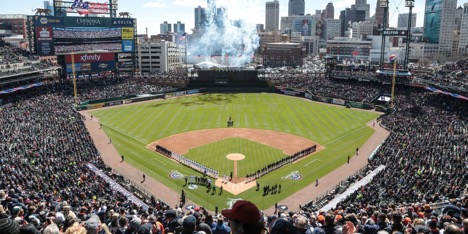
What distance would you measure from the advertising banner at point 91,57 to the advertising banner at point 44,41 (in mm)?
3751

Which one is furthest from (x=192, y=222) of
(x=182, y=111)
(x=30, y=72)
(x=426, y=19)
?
(x=426, y=19)

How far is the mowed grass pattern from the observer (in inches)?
1583

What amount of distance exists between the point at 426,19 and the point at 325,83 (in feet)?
456

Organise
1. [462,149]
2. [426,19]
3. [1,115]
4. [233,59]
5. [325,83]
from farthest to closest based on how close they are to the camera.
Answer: [426,19] → [233,59] → [325,83] → [1,115] → [462,149]

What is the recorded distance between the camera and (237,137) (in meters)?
52.3

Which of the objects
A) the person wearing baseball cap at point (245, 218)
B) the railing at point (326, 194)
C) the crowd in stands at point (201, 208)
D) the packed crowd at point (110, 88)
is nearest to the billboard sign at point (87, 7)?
the packed crowd at point (110, 88)

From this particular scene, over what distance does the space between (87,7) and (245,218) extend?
89851 mm

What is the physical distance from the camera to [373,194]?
29.5 metres

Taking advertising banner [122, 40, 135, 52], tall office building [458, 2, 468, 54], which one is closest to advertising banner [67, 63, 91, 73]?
advertising banner [122, 40, 135, 52]

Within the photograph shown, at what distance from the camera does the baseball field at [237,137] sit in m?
37.5

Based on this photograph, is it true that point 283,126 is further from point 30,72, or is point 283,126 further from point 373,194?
point 30,72

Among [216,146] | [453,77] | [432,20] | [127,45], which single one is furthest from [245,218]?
[432,20]

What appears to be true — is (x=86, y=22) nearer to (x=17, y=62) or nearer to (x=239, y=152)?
(x=17, y=62)

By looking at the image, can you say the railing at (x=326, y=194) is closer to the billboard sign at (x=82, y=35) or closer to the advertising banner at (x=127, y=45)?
the billboard sign at (x=82, y=35)
